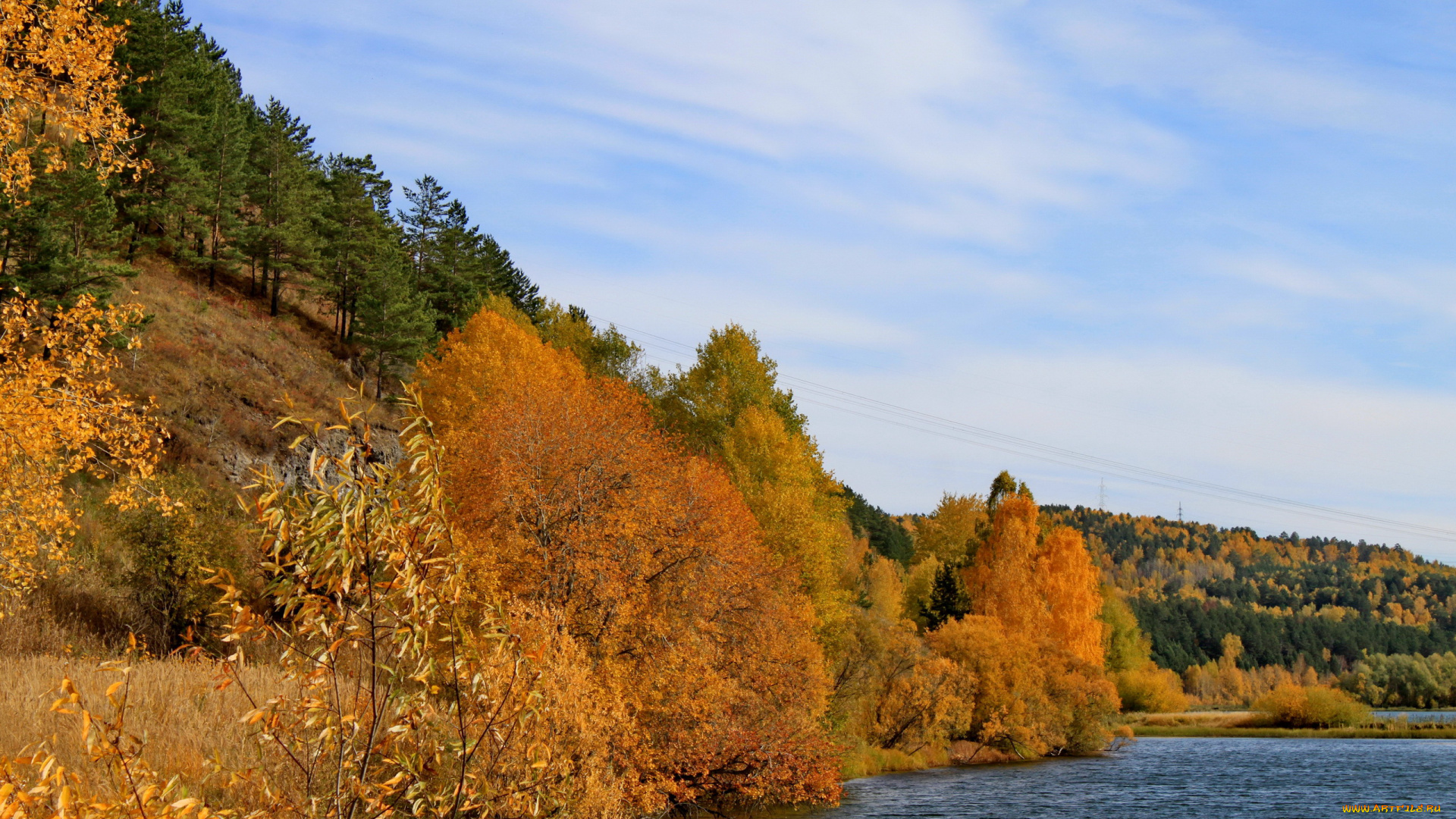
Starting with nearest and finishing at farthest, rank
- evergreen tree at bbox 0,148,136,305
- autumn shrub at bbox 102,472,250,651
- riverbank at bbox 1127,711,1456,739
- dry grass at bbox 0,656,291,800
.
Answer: dry grass at bbox 0,656,291,800 → autumn shrub at bbox 102,472,250,651 → evergreen tree at bbox 0,148,136,305 → riverbank at bbox 1127,711,1456,739

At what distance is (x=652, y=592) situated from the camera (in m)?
34.2

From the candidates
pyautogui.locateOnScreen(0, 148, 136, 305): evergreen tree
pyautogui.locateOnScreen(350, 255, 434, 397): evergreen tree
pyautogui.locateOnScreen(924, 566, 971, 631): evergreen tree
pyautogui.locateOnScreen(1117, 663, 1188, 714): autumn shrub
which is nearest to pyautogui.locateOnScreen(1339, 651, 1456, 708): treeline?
pyautogui.locateOnScreen(1117, 663, 1188, 714): autumn shrub

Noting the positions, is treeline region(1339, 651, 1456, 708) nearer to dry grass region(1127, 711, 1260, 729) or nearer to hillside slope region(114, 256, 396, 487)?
dry grass region(1127, 711, 1260, 729)

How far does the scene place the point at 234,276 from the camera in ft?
259

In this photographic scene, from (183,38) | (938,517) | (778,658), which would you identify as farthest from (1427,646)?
(183,38)

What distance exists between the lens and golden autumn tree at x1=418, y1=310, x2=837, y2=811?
30.5 m

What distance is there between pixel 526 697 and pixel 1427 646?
21863cm

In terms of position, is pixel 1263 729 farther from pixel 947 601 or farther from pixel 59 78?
pixel 59 78

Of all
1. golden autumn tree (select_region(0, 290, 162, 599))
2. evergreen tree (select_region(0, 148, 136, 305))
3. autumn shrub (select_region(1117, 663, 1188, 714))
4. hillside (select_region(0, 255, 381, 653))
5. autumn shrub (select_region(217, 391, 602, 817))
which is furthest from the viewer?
autumn shrub (select_region(1117, 663, 1188, 714))

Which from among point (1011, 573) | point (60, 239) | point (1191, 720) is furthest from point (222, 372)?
point (1191, 720)

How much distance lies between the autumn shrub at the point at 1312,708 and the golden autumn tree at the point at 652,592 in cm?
7836

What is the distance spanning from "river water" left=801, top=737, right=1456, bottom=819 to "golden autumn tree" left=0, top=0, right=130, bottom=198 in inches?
1233

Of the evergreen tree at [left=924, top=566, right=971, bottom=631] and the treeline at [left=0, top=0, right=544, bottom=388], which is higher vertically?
the treeline at [left=0, top=0, right=544, bottom=388]

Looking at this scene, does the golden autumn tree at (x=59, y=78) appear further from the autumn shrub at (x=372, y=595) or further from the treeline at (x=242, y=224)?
the treeline at (x=242, y=224)
